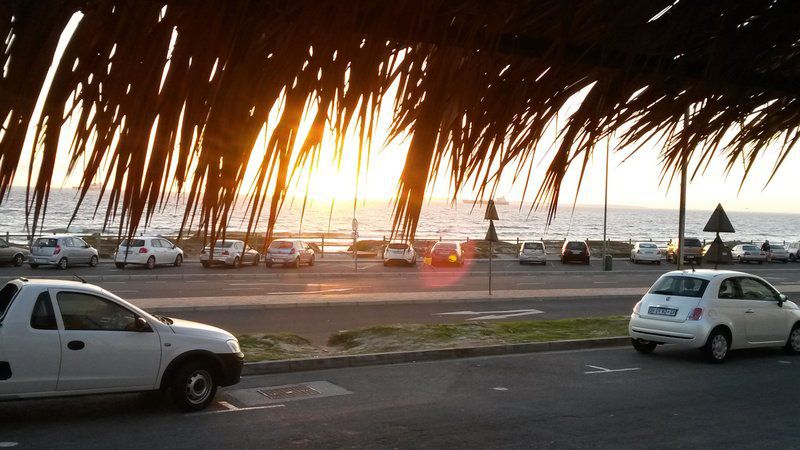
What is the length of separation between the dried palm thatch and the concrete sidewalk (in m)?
17.4

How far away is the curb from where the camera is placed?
457 inches

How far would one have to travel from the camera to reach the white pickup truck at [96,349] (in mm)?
7965

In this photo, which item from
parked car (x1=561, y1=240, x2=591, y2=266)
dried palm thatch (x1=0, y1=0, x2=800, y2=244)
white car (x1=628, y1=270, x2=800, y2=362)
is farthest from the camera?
parked car (x1=561, y1=240, x2=591, y2=266)

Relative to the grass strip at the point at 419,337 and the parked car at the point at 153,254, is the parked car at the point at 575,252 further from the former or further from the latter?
the grass strip at the point at 419,337

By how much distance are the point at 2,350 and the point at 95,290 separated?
121cm

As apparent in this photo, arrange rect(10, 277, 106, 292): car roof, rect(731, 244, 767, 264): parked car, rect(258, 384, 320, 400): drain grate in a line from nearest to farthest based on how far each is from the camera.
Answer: rect(10, 277, 106, 292): car roof < rect(258, 384, 320, 400): drain grate < rect(731, 244, 767, 264): parked car

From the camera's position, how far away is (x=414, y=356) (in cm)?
1294

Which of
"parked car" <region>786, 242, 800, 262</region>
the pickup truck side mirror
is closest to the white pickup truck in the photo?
the pickup truck side mirror

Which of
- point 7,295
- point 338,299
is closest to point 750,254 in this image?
point 338,299

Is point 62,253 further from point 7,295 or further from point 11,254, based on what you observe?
point 7,295

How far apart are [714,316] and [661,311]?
84 cm

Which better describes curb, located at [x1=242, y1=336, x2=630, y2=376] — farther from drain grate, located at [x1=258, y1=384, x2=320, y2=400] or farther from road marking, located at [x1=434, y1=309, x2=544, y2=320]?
road marking, located at [x1=434, y1=309, x2=544, y2=320]

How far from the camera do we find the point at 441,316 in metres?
19.5

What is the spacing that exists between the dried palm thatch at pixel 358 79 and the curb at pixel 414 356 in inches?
408
